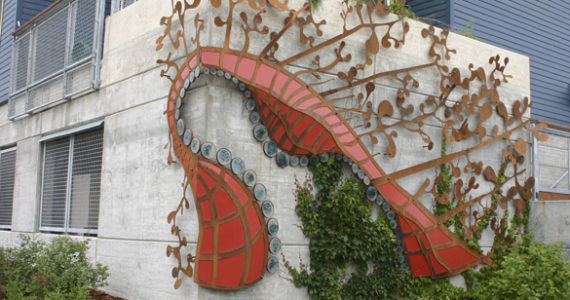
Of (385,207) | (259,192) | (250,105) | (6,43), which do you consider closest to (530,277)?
(385,207)

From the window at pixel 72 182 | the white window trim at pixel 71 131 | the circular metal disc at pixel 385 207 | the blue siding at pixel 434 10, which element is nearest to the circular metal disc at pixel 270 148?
the circular metal disc at pixel 385 207

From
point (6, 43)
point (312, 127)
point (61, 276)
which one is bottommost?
point (61, 276)

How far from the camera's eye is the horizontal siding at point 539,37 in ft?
43.0

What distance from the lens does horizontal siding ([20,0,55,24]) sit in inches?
543

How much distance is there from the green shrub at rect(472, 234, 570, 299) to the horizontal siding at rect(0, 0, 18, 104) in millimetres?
11406

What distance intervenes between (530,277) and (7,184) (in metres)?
10.5

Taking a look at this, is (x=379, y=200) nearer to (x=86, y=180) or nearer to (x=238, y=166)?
(x=238, y=166)

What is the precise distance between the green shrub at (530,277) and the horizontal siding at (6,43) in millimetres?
11406

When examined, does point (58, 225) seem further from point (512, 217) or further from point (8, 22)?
point (512, 217)

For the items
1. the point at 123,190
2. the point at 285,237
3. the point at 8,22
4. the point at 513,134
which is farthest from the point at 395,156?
the point at 8,22

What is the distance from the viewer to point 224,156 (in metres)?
6.52

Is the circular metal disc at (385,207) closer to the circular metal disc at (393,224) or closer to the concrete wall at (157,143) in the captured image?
the circular metal disc at (393,224)

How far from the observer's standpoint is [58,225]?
1007 cm

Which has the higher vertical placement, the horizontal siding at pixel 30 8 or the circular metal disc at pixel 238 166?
the horizontal siding at pixel 30 8
